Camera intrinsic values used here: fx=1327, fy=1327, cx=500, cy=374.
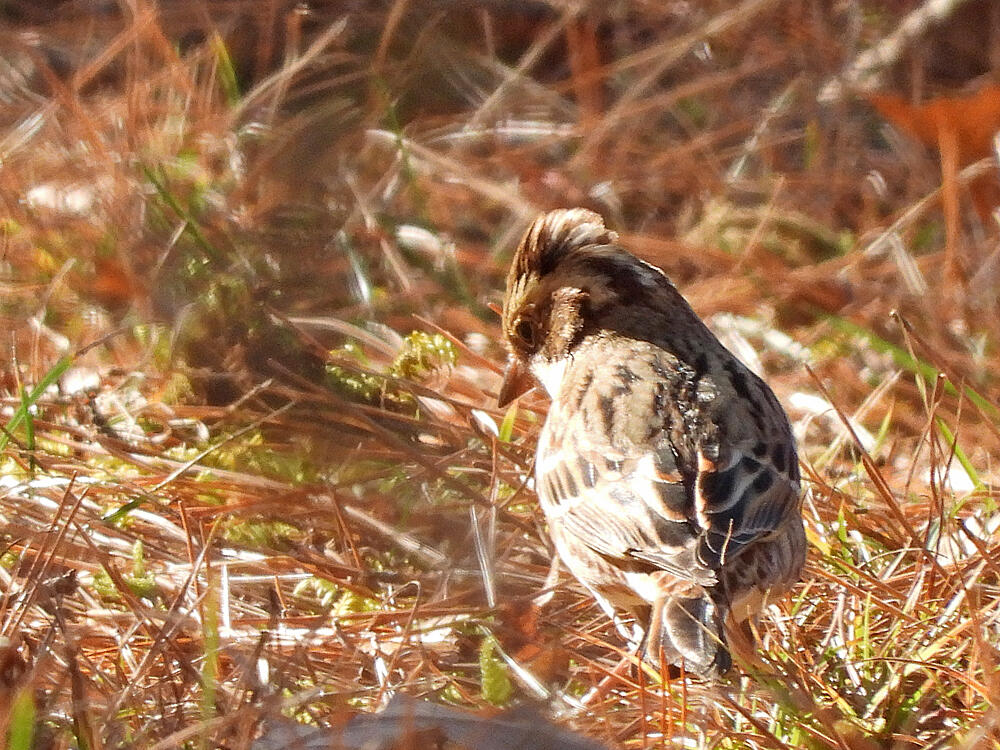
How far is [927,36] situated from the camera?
271 inches

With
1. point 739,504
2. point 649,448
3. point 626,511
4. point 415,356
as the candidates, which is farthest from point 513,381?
point 739,504

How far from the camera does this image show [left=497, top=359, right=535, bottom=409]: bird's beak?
13.6 ft

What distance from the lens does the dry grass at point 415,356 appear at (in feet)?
9.68

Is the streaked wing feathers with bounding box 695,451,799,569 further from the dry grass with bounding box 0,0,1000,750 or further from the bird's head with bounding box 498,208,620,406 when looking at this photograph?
the bird's head with bounding box 498,208,620,406

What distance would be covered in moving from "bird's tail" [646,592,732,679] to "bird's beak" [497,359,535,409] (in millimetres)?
1257

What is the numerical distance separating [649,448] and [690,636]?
598 millimetres

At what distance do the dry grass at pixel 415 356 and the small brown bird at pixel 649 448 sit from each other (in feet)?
0.62

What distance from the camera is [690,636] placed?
282cm

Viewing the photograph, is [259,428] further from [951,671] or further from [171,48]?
[171,48]

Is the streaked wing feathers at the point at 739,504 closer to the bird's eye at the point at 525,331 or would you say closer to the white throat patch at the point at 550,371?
the white throat patch at the point at 550,371

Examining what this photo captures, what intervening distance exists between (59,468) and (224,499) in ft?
1.78

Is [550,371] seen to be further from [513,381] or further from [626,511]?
[626,511]

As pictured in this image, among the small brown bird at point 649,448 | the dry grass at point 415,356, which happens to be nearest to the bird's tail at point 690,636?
the small brown bird at point 649,448

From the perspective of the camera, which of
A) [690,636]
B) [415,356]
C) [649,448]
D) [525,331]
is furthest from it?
[415,356]
